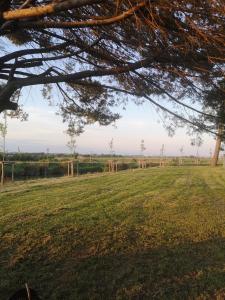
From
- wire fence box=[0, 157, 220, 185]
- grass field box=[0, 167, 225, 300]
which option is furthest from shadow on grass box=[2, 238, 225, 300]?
wire fence box=[0, 157, 220, 185]

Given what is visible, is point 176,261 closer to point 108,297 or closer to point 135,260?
point 135,260

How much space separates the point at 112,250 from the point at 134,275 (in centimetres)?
189

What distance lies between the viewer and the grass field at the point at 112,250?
6859 mm

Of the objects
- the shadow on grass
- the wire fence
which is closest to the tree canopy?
the shadow on grass

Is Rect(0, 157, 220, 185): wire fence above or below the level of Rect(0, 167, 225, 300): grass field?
above

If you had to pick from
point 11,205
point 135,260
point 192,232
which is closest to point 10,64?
point 135,260

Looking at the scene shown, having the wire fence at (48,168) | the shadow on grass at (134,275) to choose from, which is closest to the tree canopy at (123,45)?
the shadow on grass at (134,275)

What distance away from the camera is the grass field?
270 inches

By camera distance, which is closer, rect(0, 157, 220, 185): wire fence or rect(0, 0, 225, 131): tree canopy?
rect(0, 0, 225, 131): tree canopy

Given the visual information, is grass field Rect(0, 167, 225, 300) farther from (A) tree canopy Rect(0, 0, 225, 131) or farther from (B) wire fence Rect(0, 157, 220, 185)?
(B) wire fence Rect(0, 157, 220, 185)

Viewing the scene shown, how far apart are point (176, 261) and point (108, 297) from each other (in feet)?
6.80

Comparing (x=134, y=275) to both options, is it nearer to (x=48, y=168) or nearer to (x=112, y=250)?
(x=112, y=250)

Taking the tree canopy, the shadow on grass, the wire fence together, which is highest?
the tree canopy

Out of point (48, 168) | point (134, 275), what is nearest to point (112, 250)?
point (134, 275)
